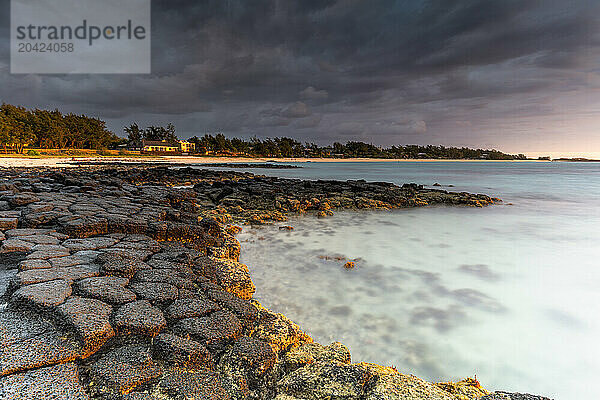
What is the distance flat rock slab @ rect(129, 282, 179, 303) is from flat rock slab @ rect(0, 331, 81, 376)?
67 cm

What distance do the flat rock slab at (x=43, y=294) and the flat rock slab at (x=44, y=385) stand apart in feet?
2.33

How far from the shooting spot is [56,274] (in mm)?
2832

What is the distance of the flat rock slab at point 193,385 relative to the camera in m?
1.69

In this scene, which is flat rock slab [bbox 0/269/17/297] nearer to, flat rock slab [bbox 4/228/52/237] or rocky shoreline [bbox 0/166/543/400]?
rocky shoreline [bbox 0/166/543/400]

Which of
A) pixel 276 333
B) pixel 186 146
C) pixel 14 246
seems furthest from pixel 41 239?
pixel 186 146

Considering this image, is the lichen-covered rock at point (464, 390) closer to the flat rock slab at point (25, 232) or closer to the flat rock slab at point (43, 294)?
the flat rock slab at point (43, 294)

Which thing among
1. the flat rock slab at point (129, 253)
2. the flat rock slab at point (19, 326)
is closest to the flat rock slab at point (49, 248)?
the flat rock slab at point (129, 253)

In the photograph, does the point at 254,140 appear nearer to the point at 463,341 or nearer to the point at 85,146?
the point at 85,146

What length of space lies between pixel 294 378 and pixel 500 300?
137 inches

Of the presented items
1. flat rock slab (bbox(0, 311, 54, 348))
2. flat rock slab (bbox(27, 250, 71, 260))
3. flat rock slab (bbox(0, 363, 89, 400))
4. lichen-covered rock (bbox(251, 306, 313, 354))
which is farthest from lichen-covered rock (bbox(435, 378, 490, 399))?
flat rock slab (bbox(27, 250, 71, 260))

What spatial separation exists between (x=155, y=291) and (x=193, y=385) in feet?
3.99

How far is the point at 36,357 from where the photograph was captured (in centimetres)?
178

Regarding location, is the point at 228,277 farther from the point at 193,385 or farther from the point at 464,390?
the point at 464,390

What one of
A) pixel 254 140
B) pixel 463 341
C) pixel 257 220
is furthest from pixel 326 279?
pixel 254 140
